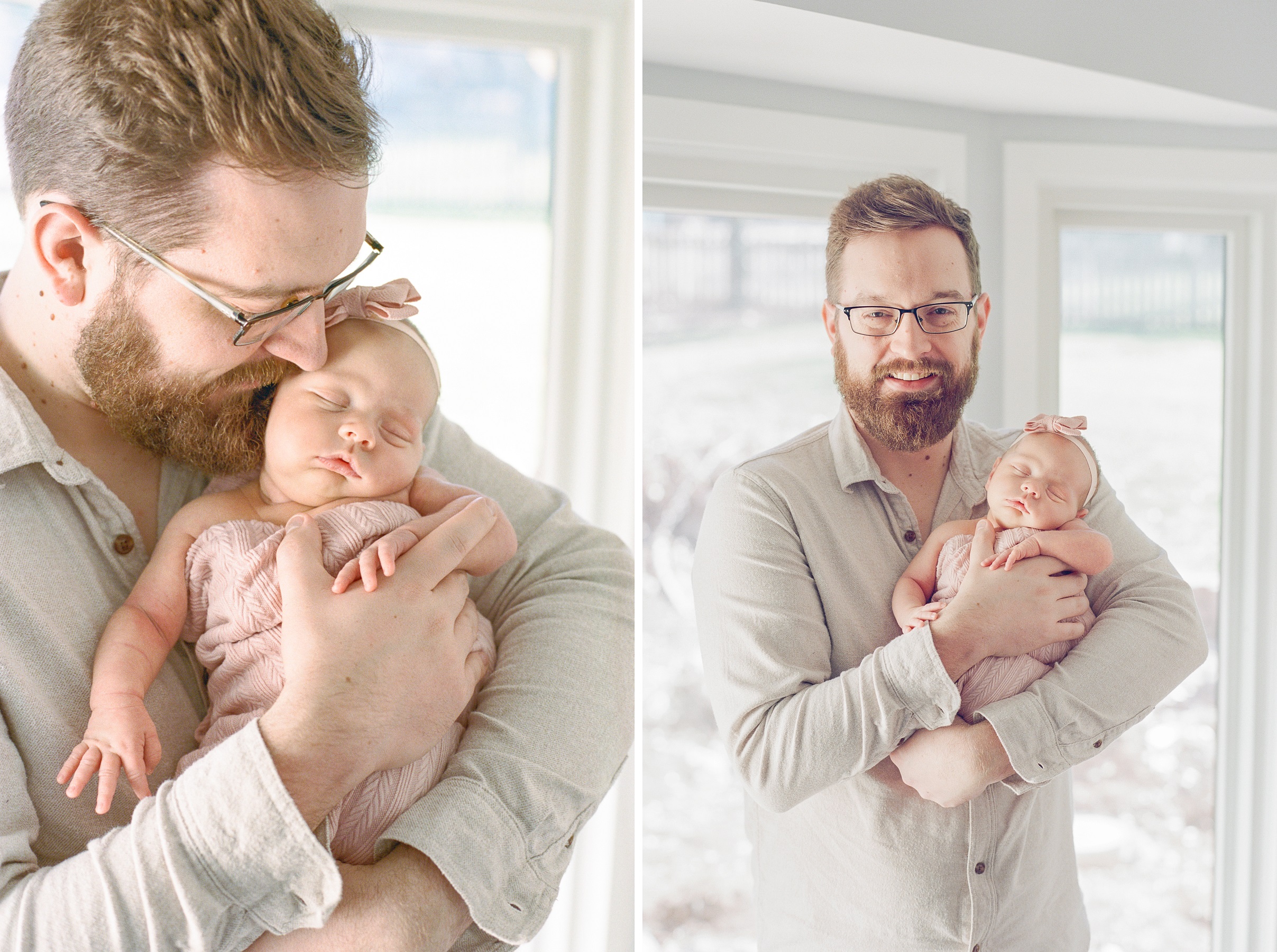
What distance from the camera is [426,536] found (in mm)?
1211

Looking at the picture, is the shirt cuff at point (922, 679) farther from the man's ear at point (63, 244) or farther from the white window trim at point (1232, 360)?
the man's ear at point (63, 244)

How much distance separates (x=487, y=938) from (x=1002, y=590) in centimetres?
86

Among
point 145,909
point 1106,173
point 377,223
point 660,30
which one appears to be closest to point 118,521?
point 145,909

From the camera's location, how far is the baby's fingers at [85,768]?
40.5 inches

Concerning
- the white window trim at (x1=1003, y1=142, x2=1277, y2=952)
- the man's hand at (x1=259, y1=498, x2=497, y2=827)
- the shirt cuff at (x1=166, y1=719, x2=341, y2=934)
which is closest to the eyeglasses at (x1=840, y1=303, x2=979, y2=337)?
the white window trim at (x1=1003, y1=142, x2=1277, y2=952)

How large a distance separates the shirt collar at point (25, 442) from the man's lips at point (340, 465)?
283mm

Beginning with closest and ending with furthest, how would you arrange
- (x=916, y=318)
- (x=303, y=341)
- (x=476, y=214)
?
1. (x=303, y=341)
2. (x=916, y=318)
3. (x=476, y=214)

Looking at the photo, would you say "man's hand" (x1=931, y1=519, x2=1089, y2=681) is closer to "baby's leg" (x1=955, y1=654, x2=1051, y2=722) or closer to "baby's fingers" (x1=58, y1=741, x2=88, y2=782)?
"baby's leg" (x1=955, y1=654, x2=1051, y2=722)

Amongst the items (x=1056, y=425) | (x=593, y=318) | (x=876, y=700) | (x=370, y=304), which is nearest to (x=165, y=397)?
(x=370, y=304)

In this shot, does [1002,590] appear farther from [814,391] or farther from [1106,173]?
[1106,173]

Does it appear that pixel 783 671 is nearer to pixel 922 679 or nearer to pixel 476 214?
pixel 922 679

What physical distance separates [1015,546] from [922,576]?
5.6 inches

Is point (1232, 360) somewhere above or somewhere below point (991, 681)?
above

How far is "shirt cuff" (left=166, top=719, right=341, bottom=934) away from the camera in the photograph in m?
0.98
